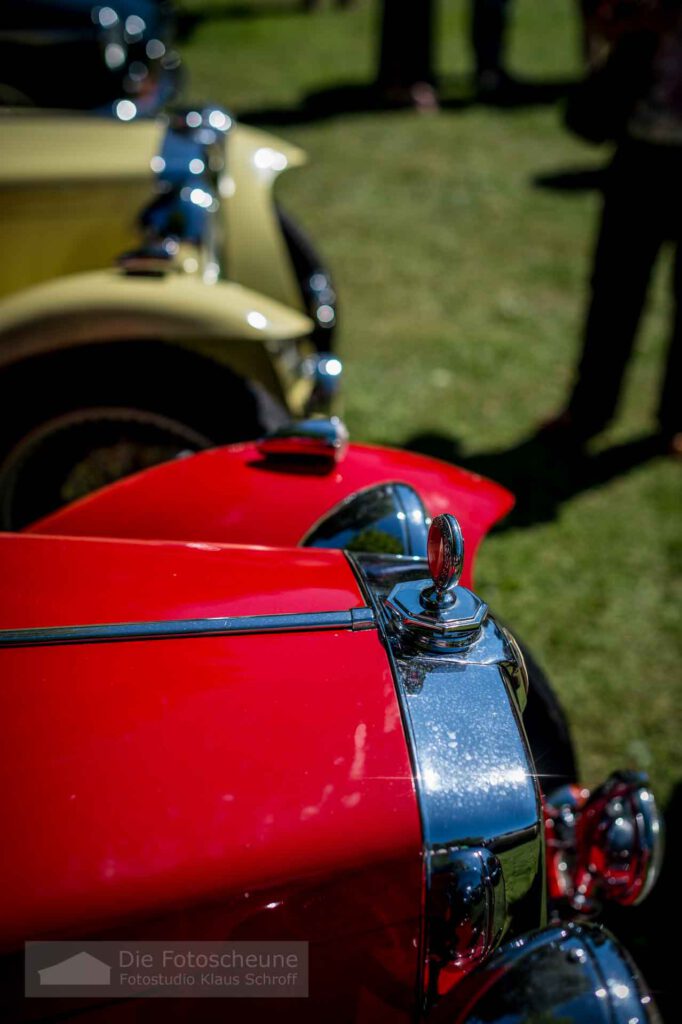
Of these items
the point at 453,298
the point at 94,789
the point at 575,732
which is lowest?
the point at 575,732

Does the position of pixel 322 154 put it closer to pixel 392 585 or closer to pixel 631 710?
pixel 631 710

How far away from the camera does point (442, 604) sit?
1.26 meters

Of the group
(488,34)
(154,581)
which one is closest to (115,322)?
(154,581)

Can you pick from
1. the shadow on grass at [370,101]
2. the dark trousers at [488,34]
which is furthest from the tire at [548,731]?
the dark trousers at [488,34]

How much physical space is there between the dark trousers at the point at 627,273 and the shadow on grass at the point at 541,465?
0.13 meters

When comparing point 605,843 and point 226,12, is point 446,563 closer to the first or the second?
point 605,843

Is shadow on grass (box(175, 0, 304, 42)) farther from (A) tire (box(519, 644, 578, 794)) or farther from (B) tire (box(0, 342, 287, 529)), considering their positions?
(A) tire (box(519, 644, 578, 794))

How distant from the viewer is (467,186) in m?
6.38

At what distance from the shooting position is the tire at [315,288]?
3250 millimetres

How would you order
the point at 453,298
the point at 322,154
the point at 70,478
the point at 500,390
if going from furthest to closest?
the point at 322,154 < the point at 453,298 < the point at 500,390 < the point at 70,478

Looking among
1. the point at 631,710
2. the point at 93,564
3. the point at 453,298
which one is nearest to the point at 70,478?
the point at 93,564

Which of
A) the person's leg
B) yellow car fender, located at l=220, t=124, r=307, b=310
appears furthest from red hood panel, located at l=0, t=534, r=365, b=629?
the person's leg

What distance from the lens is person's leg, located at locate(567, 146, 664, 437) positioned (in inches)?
122

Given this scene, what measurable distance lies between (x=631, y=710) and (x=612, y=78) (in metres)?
2.05
